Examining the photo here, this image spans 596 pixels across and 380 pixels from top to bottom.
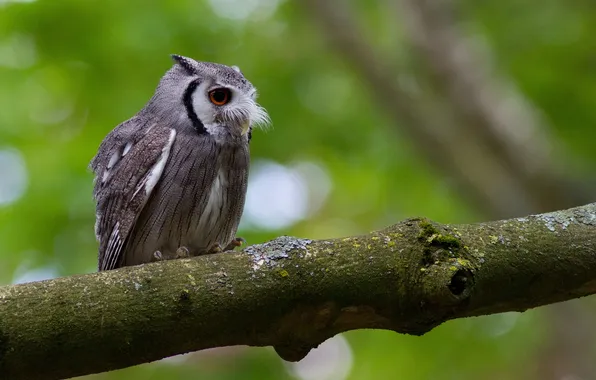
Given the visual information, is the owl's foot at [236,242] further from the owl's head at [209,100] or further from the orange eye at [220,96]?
the orange eye at [220,96]

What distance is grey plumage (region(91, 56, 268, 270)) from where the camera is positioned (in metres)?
3.29

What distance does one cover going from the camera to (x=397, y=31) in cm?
703

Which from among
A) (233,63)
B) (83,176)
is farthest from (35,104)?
(233,63)

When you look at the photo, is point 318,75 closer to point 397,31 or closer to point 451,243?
point 397,31

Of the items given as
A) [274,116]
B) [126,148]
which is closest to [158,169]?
[126,148]

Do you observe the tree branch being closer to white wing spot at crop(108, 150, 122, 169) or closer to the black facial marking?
the black facial marking

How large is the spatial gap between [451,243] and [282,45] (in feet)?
15.0

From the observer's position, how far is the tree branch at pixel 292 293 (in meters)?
2.17

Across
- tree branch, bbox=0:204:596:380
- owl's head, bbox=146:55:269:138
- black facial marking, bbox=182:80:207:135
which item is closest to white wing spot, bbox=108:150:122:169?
owl's head, bbox=146:55:269:138

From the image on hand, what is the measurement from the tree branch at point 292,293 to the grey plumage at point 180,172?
2.98 feet

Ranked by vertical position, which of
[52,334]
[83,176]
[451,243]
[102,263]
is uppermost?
[83,176]

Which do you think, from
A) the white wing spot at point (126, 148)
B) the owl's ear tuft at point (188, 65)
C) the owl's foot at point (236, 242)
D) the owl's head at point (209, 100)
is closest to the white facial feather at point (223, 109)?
the owl's head at point (209, 100)

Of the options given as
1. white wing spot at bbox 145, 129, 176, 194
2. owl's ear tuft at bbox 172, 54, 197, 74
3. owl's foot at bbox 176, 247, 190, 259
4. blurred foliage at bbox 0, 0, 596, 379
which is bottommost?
owl's foot at bbox 176, 247, 190, 259

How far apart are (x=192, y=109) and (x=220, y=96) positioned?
139mm
